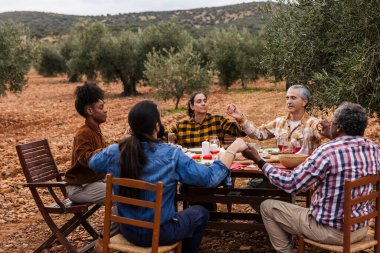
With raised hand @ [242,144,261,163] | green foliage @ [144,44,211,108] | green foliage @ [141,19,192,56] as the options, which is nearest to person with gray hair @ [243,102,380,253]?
raised hand @ [242,144,261,163]

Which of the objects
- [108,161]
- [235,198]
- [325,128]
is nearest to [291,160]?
[325,128]

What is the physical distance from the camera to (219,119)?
6445 millimetres

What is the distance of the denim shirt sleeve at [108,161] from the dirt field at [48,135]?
2.03 meters

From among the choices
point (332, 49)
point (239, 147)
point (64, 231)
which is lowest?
point (64, 231)

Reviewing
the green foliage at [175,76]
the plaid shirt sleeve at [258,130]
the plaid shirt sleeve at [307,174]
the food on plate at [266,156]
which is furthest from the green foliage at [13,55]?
the plaid shirt sleeve at [307,174]

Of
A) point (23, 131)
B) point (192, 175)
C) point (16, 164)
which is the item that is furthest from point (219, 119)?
point (23, 131)

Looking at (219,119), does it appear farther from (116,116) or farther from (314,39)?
(116,116)

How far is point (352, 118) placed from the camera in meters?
3.87

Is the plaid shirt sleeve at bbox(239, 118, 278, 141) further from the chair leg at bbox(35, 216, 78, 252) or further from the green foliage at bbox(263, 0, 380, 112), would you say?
the chair leg at bbox(35, 216, 78, 252)

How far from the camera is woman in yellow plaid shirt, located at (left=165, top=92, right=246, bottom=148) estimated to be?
6.32 meters

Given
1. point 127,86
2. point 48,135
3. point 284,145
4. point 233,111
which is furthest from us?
point 127,86

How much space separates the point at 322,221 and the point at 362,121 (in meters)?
0.86

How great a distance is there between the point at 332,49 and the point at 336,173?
13.9 ft

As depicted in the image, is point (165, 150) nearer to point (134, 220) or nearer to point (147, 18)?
point (134, 220)
